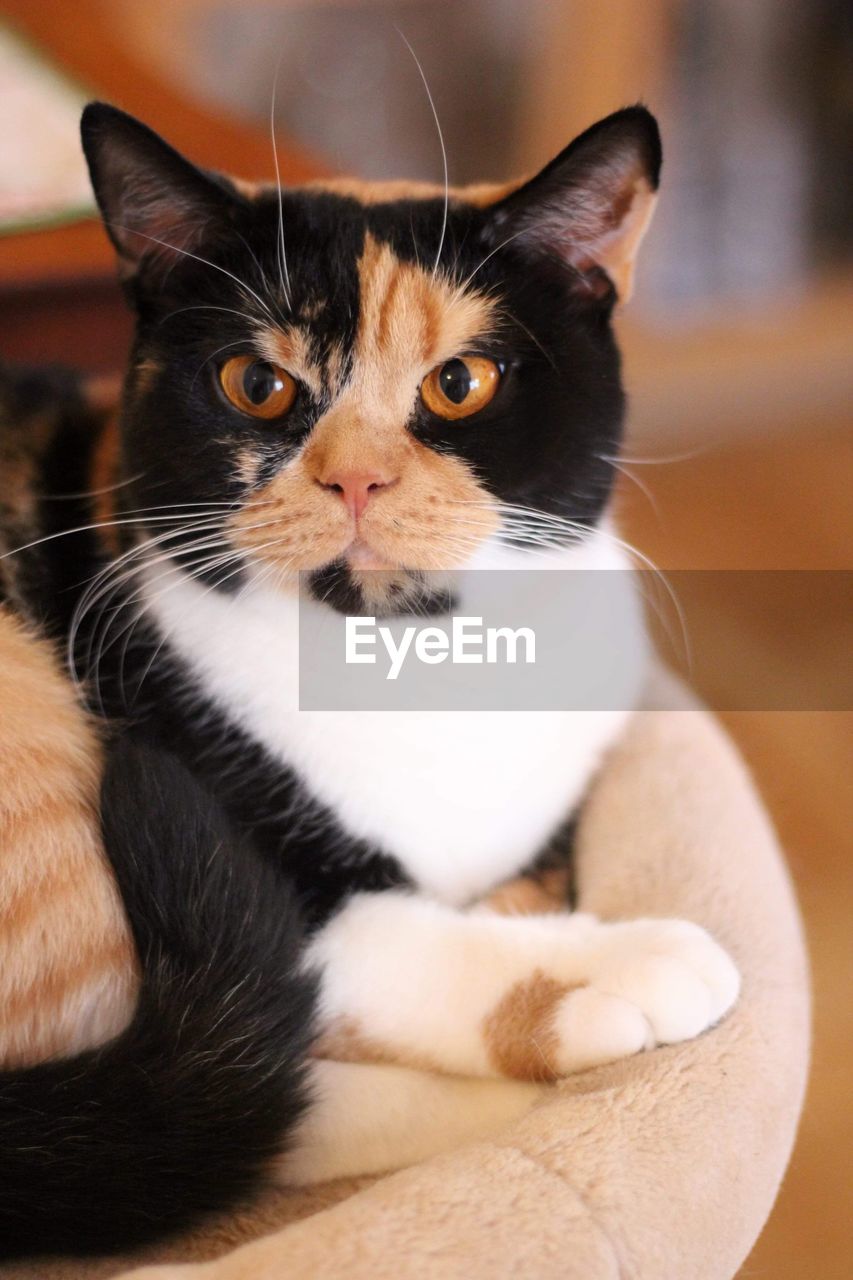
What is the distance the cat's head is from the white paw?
387 millimetres

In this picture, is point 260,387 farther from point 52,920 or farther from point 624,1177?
point 624,1177

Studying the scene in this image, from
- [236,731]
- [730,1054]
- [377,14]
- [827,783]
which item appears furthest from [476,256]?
[377,14]

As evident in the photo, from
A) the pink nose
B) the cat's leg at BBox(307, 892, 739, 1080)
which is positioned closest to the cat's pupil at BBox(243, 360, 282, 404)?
the pink nose

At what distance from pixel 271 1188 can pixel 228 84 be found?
2860 mm

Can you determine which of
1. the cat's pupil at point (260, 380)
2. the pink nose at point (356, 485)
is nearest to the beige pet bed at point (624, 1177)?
the pink nose at point (356, 485)

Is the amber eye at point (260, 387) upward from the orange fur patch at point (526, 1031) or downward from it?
upward

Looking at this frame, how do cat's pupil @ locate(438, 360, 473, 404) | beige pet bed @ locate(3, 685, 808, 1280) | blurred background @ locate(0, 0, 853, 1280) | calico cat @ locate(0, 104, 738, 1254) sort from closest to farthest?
1. beige pet bed @ locate(3, 685, 808, 1280)
2. calico cat @ locate(0, 104, 738, 1254)
3. cat's pupil @ locate(438, 360, 473, 404)
4. blurred background @ locate(0, 0, 853, 1280)

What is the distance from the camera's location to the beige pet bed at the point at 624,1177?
783mm

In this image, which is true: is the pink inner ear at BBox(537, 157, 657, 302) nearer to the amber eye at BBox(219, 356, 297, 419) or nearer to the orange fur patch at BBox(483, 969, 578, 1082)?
the amber eye at BBox(219, 356, 297, 419)

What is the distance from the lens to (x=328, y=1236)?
790 millimetres

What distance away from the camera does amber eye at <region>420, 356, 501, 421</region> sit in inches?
39.2

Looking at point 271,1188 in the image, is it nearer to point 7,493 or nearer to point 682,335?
point 7,493

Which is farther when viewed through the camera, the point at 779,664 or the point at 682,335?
the point at 682,335

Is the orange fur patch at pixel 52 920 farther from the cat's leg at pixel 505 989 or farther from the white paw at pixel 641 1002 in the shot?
the white paw at pixel 641 1002
